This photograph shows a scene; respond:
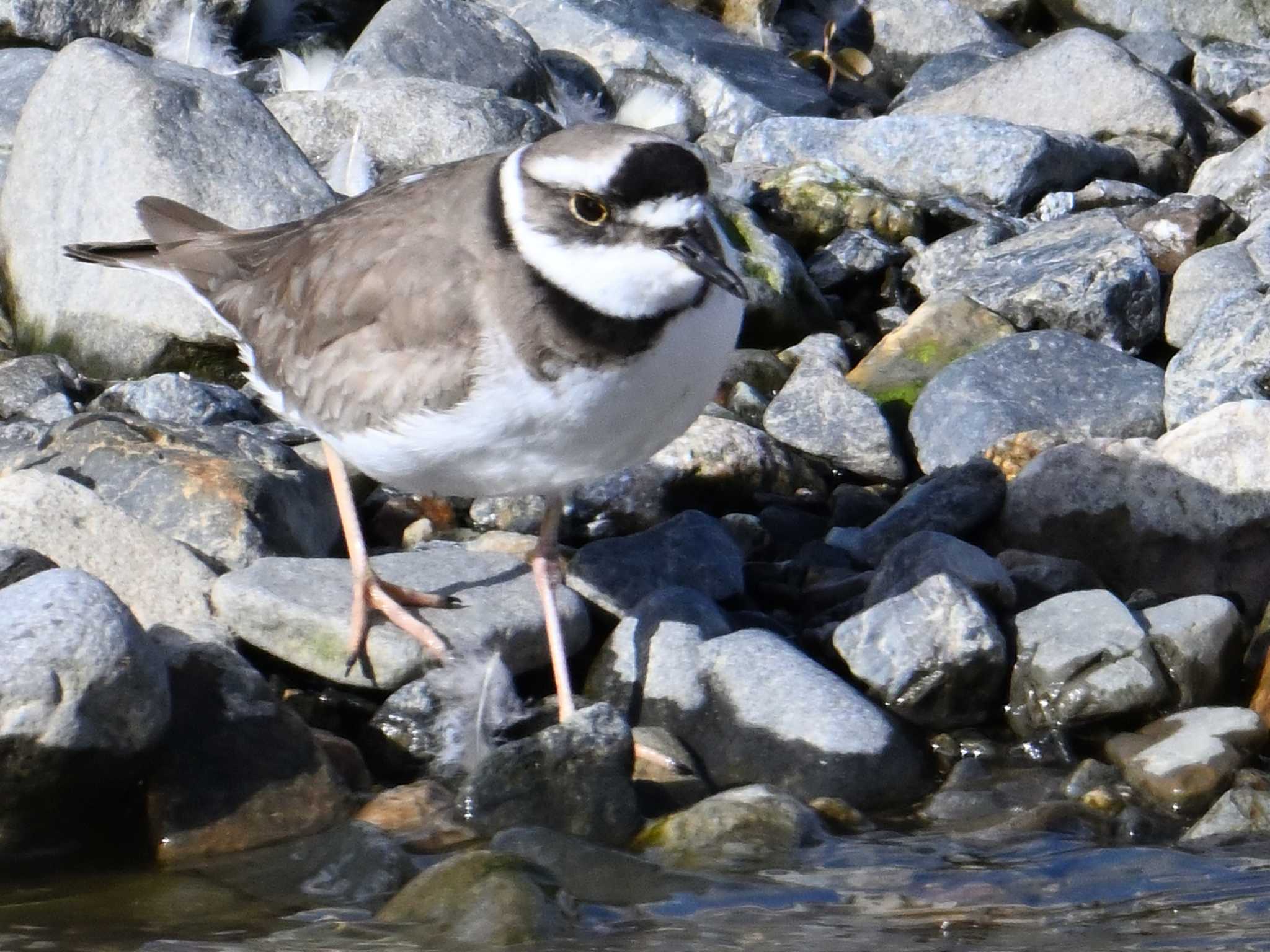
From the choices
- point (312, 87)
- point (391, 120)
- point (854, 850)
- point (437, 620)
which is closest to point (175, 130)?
point (391, 120)

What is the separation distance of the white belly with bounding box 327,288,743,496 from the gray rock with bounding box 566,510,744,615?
99 centimetres

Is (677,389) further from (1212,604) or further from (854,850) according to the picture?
(1212,604)

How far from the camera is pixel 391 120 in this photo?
33.8 feet

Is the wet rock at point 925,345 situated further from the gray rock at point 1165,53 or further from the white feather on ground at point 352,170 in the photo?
the gray rock at point 1165,53

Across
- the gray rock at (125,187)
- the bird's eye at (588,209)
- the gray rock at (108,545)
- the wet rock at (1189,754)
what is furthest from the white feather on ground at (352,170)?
the wet rock at (1189,754)

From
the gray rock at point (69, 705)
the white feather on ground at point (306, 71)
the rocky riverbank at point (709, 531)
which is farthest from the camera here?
the white feather on ground at point (306, 71)

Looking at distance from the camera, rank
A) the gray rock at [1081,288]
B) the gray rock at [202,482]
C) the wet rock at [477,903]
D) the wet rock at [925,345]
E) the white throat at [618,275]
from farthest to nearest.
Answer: the gray rock at [1081,288], the wet rock at [925,345], the gray rock at [202,482], the white throat at [618,275], the wet rock at [477,903]

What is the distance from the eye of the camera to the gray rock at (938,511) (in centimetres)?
755

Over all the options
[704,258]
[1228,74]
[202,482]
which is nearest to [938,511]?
[704,258]

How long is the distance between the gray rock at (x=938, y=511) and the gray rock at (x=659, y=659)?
107 centimetres

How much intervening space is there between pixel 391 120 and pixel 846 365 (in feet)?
10.3

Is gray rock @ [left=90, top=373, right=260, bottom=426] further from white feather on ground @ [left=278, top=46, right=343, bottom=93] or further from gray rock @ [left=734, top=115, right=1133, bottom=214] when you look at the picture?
gray rock @ [left=734, top=115, right=1133, bottom=214]

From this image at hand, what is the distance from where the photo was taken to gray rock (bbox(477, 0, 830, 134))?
12.1 metres

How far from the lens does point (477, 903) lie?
4945 millimetres
